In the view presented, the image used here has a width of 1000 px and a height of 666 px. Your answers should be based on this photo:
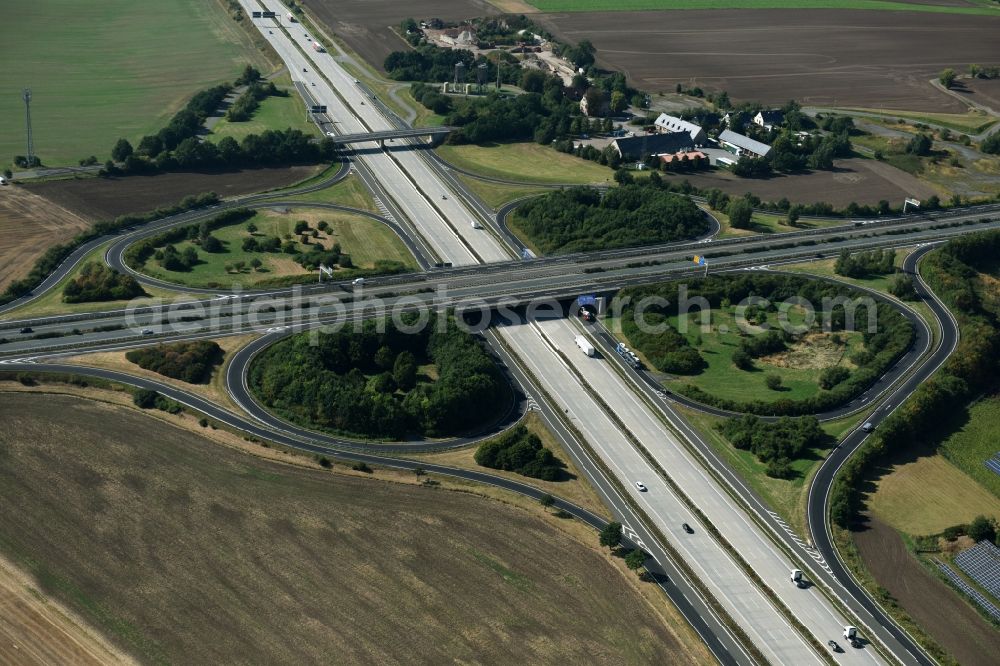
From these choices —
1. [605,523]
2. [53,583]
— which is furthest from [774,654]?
[53,583]

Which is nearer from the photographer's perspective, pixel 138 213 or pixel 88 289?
pixel 88 289

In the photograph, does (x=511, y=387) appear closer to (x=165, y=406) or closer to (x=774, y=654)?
(x=165, y=406)

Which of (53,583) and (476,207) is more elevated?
(476,207)

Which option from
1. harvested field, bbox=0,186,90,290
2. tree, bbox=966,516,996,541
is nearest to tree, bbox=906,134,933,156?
Answer: tree, bbox=966,516,996,541

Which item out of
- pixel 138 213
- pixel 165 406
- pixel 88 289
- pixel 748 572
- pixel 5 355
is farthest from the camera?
pixel 138 213

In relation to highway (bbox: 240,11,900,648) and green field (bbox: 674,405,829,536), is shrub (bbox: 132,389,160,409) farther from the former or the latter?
green field (bbox: 674,405,829,536)

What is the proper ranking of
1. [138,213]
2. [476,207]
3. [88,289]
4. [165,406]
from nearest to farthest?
1. [165,406]
2. [88,289]
3. [138,213]
4. [476,207]
